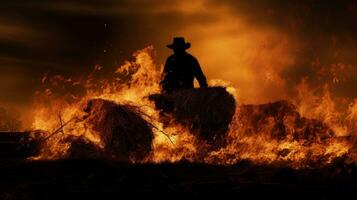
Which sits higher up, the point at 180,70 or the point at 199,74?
the point at 180,70

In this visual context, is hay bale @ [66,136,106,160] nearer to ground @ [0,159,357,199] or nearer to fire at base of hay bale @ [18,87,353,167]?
fire at base of hay bale @ [18,87,353,167]

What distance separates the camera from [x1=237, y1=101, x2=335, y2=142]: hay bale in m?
14.6

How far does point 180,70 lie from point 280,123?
12.3 feet

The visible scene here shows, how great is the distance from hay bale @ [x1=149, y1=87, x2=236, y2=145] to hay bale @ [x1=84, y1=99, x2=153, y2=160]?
1180 millimetres

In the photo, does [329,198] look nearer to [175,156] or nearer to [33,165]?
[175,156]

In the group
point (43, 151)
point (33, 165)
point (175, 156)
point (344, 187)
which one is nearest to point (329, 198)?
point (344, 187)

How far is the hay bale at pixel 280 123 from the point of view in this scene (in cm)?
1464

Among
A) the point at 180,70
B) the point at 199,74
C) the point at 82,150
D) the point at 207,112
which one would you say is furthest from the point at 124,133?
Answer: the point at 199,74

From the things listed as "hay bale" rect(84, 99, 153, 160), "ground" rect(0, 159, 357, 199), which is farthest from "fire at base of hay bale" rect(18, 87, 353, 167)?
"ground" rect(0, 159, 357, 199)

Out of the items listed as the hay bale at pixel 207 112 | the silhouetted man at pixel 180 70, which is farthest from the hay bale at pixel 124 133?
the silhouetted man at pixel 180 70

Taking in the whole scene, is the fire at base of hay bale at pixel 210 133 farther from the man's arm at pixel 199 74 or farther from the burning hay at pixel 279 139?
the man's arm at pixel 199 74

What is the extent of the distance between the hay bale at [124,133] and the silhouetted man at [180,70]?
12.9ft

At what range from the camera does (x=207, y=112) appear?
14367mm

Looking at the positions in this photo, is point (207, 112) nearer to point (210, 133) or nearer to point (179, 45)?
point (210, 133)
